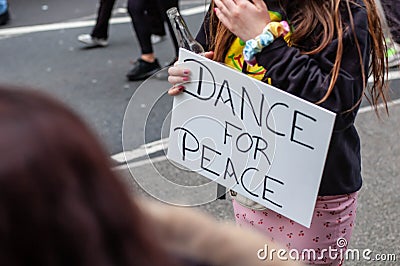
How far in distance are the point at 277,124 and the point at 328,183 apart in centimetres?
21

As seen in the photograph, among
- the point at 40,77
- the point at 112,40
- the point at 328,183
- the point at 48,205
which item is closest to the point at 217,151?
the point at 328,183

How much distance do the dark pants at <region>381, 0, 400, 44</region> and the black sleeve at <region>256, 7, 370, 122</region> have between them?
1111 millimetres

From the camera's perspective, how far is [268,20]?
1888 mm

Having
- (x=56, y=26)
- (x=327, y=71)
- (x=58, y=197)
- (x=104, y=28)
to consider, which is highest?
(x=58, y=197)

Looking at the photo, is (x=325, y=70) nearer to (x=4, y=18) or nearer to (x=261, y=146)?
(x=261, y=146)

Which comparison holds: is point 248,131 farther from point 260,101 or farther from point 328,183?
point 328,183

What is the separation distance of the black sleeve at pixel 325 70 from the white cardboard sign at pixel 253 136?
0.06m

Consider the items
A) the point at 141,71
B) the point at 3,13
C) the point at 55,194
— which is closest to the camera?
the point at 55,194

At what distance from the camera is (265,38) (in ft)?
6.05

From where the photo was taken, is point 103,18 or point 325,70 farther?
point 103,18

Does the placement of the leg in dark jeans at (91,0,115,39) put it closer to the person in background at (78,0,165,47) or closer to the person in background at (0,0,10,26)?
the person in background at (78,0,165,47)

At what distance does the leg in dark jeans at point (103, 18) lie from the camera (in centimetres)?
617

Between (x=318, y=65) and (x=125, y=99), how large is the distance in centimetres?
348

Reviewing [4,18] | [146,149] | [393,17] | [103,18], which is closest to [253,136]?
[146,149]
